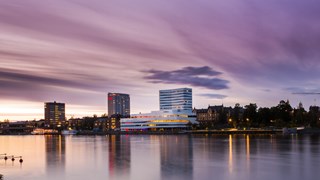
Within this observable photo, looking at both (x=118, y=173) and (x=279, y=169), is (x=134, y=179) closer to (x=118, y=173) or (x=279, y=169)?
(x=118, y=173)

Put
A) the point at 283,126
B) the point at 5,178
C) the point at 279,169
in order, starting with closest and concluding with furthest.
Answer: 1. the point at 5,178
2. the point at 279,169
3. the point at 283,126

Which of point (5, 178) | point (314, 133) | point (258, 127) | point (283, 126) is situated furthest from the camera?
point (258, 127)

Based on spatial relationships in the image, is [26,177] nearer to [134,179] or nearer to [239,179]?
[134,179]

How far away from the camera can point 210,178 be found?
42.8m

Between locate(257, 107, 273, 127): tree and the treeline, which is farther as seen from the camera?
locate(257, 107, 273, 127): tree

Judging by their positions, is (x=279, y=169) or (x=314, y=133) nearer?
(x=279, y=169)

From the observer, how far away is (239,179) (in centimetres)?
4188

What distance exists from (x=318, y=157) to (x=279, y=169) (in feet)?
50.9

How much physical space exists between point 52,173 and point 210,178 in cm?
1945

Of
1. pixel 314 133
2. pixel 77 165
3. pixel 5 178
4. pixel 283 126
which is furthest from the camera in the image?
pixel 283 126

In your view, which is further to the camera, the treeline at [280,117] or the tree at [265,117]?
the tree at [265,117]

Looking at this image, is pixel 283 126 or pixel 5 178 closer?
pixel 5 178

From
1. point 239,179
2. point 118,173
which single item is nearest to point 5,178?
point 118,173

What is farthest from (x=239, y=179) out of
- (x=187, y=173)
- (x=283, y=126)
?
(x=283, y=126)
